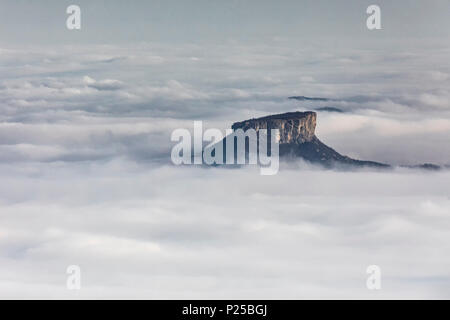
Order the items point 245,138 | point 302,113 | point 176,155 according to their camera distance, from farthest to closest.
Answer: point 176,155
point 302,113
point 245,138

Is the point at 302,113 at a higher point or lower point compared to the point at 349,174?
higher

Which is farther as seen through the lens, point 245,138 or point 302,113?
point 302,113

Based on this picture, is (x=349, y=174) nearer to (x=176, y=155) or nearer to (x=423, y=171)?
(x=423, y=171)

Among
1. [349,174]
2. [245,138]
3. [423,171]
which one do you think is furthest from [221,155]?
[423,171]

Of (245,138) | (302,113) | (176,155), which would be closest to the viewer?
(245,138)
